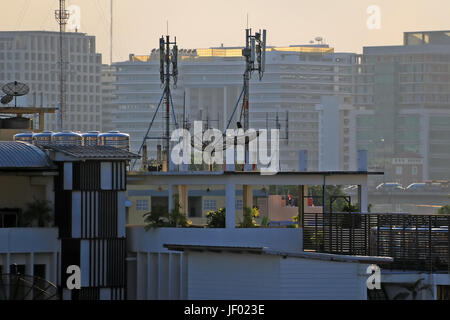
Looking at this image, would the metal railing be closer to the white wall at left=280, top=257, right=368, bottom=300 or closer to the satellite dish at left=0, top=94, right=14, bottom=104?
the white wall at left=280, top=257, right=368, bottom=300

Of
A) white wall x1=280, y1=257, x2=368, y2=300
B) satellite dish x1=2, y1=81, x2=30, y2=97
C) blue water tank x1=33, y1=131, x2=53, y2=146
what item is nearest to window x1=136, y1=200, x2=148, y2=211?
blue water tank x1=33, y1=131, x2=53, y2=146

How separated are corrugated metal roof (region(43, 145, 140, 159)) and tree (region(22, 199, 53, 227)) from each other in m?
1.93

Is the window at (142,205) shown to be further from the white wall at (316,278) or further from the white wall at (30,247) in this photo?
the white wall at (316,278)

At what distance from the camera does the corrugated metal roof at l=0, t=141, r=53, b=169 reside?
5016 cm

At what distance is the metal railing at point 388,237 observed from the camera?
4756cm

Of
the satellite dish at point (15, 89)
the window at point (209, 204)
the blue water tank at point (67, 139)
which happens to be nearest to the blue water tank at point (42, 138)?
the blue water tank at point (67, 139)

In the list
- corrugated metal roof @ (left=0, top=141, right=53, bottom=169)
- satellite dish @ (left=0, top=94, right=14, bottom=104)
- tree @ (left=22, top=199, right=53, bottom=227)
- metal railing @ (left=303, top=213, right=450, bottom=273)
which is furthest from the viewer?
satellite dish @ (left=0, top=94, right=14, bottom=104)

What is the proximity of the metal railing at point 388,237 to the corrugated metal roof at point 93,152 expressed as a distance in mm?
6383

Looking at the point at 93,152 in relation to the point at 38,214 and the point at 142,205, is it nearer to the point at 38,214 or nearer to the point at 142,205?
the point at 38,214

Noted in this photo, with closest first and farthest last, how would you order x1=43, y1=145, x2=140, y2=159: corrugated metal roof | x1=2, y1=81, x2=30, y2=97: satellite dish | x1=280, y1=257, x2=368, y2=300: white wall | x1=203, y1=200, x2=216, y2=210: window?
x1=280, y1=257, x2=368, y2=300: white wall, x1=43, y1=145, x2=140, y2=159: corrugated metal roof, x1=203, y1=200, x2=216, y2=210: window, x1=2, y1=81, x2=30, y2=97: satellite dish

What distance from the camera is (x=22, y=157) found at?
5059 cm

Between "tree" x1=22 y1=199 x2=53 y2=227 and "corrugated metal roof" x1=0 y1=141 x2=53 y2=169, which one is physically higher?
"corrugated metal roof" x1=0 y1=141 x2=53 y2=169

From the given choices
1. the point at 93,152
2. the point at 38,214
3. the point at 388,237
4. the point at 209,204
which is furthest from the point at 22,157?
the point at 209,204
